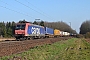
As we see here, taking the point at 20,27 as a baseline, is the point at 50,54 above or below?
below

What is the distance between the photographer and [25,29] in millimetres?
42875

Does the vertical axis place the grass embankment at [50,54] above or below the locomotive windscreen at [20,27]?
below

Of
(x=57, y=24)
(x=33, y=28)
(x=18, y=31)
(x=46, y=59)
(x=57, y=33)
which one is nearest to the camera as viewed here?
(x=46, y=59)

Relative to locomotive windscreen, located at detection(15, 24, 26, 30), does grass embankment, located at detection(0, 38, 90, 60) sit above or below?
below

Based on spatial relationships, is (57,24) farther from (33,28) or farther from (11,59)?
(11,59)

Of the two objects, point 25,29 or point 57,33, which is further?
point 57,33

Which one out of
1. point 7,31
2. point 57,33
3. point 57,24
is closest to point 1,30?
point 7,31

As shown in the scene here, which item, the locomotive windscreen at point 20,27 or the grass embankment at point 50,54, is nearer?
the grass embankment at point 50,54

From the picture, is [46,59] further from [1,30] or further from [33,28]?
[1,30]

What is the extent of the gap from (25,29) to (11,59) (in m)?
31.1

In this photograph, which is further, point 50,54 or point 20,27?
point 20,27

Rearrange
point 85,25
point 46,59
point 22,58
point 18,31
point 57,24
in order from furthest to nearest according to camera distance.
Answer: point 57,24
point 85,25
point 18,31
point 46,59
point 22,58

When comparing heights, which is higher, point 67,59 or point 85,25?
point 85,25

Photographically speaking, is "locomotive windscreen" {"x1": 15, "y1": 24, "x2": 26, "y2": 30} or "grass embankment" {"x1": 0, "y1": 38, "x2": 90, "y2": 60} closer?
"grass embankment" {"x1": 0, "y1": 38, "x2": 90, "y2": 60}
